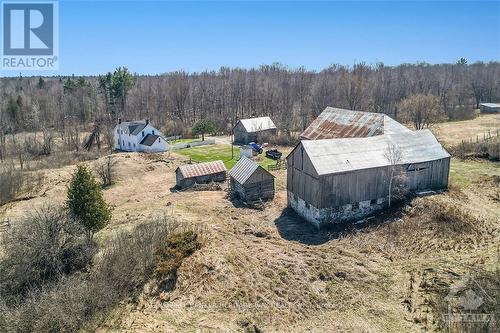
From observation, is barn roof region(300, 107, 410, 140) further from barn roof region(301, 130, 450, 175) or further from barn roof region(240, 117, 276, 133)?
barn roof region(240, 117, 276, 133)

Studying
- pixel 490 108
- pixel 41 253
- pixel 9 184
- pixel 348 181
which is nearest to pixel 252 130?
pixel 9 184

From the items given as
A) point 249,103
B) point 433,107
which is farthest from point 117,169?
point 249,103

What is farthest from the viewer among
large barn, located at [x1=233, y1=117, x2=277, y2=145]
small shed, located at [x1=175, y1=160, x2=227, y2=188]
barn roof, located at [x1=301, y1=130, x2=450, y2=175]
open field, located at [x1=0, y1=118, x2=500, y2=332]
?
large barn, located at [x1=233, y1=117, x2=277, y2=145]

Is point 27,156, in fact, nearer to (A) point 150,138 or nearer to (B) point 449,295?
(A) point 150,138

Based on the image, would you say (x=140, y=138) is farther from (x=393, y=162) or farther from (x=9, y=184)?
(x=393, y=162)

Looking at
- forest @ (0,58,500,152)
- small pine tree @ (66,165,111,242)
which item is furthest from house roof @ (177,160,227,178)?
forest @ (0,58,500,152)
